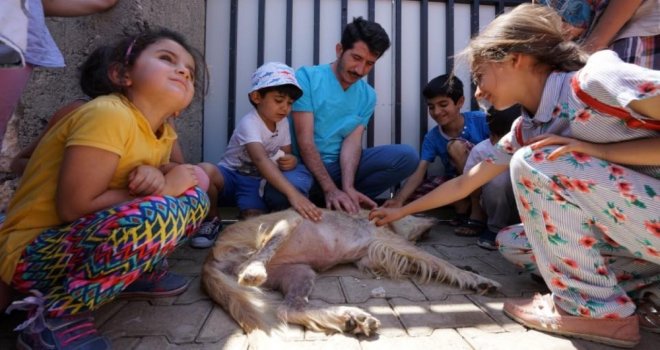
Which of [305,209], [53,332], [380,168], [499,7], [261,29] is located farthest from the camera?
[499,7]

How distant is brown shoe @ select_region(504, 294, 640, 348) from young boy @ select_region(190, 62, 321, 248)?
66.3 inches

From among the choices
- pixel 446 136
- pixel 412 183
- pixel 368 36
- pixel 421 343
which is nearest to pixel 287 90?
pixel 368 36

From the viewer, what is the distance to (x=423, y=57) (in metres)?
4.24

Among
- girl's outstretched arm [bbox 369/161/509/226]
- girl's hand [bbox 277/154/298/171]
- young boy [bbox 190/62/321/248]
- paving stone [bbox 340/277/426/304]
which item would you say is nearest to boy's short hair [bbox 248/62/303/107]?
young boy [bbox 190/62/321/248]

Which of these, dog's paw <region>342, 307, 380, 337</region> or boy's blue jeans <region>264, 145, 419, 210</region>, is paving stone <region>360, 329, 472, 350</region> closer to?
dog's paw <region>342, 307, 380, 337</region>

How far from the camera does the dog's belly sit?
7.66 ft

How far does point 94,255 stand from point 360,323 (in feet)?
3.25

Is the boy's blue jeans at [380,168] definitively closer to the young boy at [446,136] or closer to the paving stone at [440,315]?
the young boy at [446,136]

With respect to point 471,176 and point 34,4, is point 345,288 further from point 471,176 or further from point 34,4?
point 34,4

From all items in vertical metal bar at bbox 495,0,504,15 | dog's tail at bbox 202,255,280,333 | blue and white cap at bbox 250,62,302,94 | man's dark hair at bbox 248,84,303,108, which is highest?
vertical metal bar at bbox 495,0,504,15

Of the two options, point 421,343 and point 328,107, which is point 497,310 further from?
point 328,107

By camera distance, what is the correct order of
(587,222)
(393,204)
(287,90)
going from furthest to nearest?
1. (393,204)
2. (287,90)
3. (587,222)

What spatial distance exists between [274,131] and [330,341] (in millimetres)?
2022

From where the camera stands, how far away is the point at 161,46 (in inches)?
68.8
